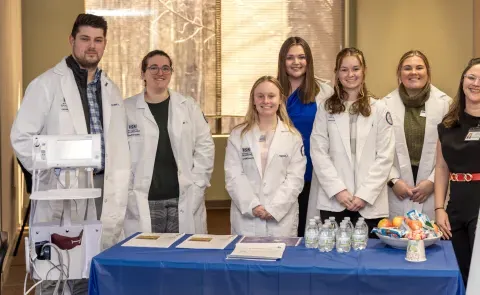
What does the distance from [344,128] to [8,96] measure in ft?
9.82

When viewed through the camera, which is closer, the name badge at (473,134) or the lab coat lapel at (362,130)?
the name badge at (473,134)

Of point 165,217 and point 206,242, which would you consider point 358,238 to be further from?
point 165,217

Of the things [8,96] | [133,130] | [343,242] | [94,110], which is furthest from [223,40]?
[343,242]

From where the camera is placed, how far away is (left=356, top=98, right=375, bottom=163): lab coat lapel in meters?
3.49

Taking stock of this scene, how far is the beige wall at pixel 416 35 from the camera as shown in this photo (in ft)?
22.1

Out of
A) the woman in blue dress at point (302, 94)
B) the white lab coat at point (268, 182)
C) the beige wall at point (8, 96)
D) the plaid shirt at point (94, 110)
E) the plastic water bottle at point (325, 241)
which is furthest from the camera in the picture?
the beige wall at point (8, 96)

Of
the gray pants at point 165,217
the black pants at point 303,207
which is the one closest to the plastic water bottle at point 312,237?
the black pants at point 303,207

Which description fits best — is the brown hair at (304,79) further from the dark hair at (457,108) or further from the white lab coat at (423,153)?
the dark hair at (457,108)

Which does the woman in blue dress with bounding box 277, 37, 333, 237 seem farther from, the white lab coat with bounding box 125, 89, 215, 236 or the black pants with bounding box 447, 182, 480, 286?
the black pants with bounding box 447, 182, 480, 286

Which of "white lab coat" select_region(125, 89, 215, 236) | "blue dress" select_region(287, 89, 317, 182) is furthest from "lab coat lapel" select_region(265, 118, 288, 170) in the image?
"white lab coat" select_region(125, 89, 215, 236)

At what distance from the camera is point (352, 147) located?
11.5 feet

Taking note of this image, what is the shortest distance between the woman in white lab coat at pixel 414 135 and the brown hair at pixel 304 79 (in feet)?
1.55

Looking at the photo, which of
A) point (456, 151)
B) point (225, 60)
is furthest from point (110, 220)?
point (225, 60)

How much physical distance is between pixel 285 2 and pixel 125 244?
5.26 m
